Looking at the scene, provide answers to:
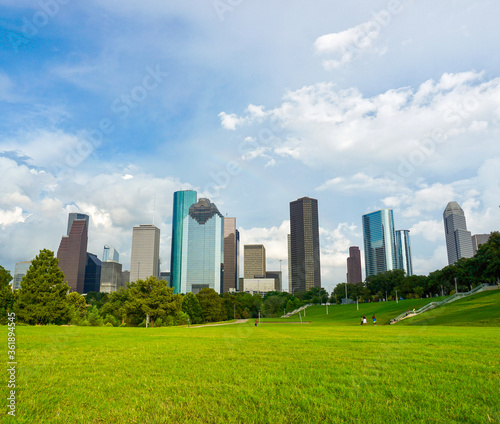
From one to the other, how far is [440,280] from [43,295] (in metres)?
113

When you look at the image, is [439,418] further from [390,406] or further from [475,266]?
[475,266]

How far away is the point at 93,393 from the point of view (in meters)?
6.72

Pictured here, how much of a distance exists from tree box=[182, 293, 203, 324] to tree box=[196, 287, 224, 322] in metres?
5.76

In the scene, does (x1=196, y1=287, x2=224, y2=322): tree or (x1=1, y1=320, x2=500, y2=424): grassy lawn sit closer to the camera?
(x1=1, y1=320, x2=500, y2=424): grassy lawn

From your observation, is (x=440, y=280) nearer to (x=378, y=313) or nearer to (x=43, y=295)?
(x=378, y=313)

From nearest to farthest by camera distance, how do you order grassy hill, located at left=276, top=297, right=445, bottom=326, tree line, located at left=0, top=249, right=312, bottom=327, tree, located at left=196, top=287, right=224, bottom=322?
tree line, located at left=0, top=249, right=312, bottom=327 < grassy hill, located at left=276, top=297, right=445, bottom=326 < tree, located at left=196, top=287, right=224, bottom=322

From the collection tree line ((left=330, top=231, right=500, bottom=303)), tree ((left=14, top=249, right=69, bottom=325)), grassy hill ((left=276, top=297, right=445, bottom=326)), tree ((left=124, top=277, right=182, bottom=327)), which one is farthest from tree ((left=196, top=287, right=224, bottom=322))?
tree line ((left=330, top=231, right=500, bottom=303))

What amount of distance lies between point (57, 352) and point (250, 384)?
28.4ft

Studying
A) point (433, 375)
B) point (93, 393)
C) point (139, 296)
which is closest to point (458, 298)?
point (139, 296)

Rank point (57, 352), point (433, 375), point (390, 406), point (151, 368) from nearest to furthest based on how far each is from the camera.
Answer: point (390, 406)
point (433, 375)
point (151, 368)
point (57, 352)

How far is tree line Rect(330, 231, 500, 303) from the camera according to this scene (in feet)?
234

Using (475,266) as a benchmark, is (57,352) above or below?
below

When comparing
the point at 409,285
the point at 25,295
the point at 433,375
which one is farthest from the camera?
the point at 409,285

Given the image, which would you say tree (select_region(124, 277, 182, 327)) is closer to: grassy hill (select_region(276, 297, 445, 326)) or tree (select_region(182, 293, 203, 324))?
tree (select_region(182, 293, 203, 324))
